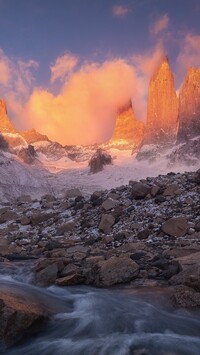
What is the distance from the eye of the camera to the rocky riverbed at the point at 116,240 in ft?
33.6

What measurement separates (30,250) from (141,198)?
6.32 meters

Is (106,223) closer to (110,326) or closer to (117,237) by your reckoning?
(117,237)

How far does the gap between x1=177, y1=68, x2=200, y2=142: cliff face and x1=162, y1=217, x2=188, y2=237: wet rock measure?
6103 inches

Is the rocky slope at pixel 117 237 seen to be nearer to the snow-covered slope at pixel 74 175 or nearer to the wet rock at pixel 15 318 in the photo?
the wet rock at pixel 15 318

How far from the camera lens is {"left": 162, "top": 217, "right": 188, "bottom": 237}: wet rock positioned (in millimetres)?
15039

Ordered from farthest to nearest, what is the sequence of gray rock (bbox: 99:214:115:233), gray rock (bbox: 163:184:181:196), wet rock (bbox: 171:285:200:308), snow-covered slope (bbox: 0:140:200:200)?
snow-covered slope (bbox: 0:140:200:200) < gray rock (bbox: 163:184:181:196) < gray rock (bbox: 99:214:115:233) < wet rock (bbox: 171:285:200:308)

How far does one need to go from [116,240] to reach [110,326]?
856 cm

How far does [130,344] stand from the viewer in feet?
21.3

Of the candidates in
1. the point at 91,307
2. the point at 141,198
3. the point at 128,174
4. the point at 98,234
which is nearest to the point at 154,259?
the point at 91,307

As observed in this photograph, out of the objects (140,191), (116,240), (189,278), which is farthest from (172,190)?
(189,278)

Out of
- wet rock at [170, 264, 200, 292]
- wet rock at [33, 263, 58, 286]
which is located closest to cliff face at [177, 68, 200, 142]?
wet rock at [33, 263, 58, 286]

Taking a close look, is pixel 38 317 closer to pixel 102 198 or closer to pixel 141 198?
pixel 141 198

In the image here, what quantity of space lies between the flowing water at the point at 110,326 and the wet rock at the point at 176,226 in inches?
231

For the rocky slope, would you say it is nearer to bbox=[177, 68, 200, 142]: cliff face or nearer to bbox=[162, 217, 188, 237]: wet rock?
bbox=[162, 217, 188, 237]: wet rock
